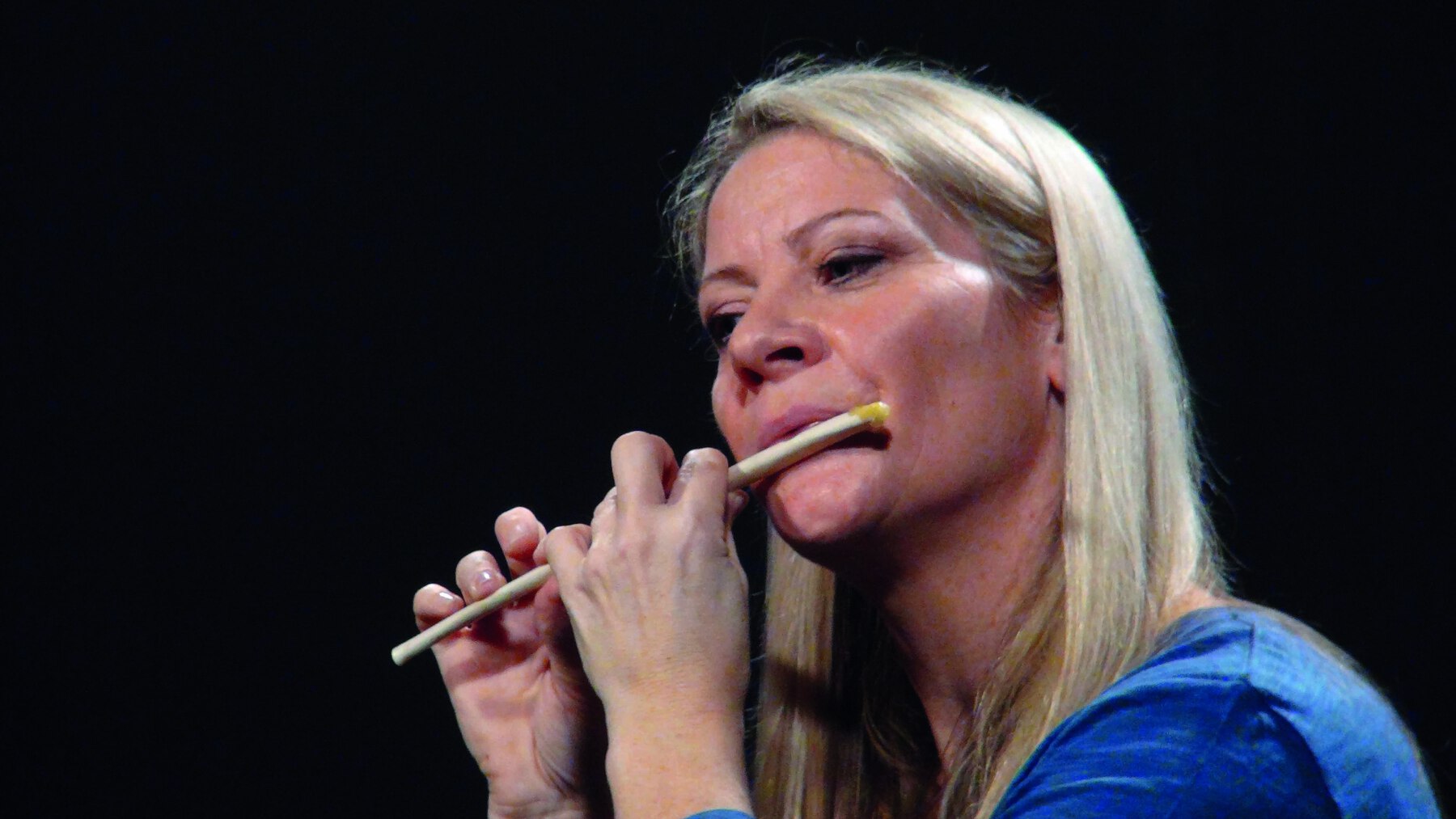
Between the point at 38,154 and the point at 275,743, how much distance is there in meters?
0.77

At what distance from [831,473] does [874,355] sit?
9 cm

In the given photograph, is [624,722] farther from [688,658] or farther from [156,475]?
[156,475]

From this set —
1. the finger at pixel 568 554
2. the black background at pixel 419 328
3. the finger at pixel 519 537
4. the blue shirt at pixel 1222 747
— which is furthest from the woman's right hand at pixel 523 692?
the black background at pixel 419 328

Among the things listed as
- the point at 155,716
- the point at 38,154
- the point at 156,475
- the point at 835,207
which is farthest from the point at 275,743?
the point at 835,207

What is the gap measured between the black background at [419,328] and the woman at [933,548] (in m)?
0.56

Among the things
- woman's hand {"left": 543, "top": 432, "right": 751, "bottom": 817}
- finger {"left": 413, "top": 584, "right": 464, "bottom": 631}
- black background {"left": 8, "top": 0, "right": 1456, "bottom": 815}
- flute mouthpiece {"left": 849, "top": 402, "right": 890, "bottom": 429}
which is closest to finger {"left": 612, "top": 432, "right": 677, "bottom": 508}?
woman's hand {"left": 543, "top": 432, "right": 751, "bottom": 817}

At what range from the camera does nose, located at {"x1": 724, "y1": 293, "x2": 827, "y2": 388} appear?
0.98 meters

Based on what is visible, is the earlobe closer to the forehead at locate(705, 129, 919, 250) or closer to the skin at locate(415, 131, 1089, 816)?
the skin at locate(415, 131, 1089, 816)

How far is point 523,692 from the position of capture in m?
1.21

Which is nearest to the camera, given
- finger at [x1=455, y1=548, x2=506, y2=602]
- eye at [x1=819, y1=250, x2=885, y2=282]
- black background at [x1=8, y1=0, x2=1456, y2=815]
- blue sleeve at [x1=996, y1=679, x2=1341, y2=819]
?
blue sleeve at [x1=996, y1=679, x2=1341, y2=819]

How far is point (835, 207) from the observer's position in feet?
3.37

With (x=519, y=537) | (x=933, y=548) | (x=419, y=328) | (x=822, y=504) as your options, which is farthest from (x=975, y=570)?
(x=419, y=328)

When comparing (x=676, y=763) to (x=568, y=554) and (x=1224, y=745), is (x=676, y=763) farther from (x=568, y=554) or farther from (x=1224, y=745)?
(x=1224, y=745)

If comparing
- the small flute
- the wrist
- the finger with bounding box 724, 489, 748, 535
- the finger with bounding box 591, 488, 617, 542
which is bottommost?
the wrist
